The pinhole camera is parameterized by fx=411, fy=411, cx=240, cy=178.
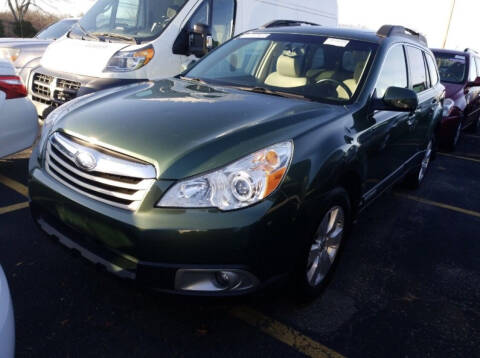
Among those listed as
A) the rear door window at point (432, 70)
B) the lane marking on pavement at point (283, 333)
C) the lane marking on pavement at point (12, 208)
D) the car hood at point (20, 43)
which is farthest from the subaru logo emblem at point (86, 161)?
the car hood at point (20, 43)

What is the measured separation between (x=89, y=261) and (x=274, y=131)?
1.20 m

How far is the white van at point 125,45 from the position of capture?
5125 mm

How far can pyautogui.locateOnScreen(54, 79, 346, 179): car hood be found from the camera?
2035 millimetres

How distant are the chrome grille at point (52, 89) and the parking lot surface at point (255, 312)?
2.05m

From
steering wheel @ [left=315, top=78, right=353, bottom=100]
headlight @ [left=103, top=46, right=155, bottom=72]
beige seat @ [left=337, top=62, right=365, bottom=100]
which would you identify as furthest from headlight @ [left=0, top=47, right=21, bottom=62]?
beige seat @ [left=337, top=62, right=365, bottom=100]

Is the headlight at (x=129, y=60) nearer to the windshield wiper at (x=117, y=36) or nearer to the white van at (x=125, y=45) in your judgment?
the white van at (x=125, y=45)

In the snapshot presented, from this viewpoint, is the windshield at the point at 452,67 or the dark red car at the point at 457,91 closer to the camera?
the dark red car at the point at 457,91

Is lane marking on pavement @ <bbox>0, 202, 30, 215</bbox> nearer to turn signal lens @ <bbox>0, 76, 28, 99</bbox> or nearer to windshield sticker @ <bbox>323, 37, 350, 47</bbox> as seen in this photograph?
turn signal lens @ <bbox>0, 76, 28, 99</bbox>

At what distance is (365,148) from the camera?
9.26 feet

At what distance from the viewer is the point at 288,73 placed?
3334mm

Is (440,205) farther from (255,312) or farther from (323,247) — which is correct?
(255,312)

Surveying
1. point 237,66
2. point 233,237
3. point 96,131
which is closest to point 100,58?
point 237,66

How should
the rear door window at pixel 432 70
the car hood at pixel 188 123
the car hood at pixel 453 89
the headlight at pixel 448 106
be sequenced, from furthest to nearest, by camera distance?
1. the car hood at pixel 453 89
2. the headlight at pixel 448 106
3. the rear door window at pixel 432 70
4. the car hood at pixel 188 123

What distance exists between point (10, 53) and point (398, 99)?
19.1ft
